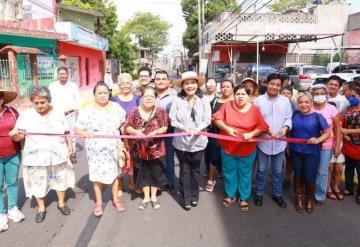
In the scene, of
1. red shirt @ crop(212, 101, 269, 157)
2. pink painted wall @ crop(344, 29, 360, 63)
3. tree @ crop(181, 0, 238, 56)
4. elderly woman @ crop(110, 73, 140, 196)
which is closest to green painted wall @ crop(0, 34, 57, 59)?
elderly woman @ crop(110, 73, 140, 196)

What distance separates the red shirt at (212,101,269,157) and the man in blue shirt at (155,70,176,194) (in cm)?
85

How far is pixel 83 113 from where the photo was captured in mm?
4168

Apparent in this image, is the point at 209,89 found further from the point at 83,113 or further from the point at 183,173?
the point at 83,113

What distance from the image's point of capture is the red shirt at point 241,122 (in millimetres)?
4168

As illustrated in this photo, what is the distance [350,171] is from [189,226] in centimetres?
240

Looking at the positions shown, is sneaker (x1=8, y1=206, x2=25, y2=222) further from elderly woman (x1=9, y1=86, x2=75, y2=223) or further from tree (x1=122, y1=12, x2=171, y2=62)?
tree (x1=122, y1=12, x2=171, y2=62)

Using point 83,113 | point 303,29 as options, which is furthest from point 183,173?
point 303,29

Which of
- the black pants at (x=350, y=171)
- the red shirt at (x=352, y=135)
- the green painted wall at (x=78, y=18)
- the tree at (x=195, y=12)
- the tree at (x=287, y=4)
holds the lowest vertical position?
the black pants at (x=350, y=171)

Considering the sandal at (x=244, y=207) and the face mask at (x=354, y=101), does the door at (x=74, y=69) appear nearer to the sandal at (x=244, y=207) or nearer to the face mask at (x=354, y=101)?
the sandal at (x=244, y=207)

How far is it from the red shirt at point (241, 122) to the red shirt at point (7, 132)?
2.36 meters

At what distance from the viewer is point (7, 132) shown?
3854mm

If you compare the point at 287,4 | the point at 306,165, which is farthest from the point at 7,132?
the point at 287,4

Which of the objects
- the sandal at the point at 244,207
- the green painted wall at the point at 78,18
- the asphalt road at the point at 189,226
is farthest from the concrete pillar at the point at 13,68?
the green painted wall at the point at 78,18

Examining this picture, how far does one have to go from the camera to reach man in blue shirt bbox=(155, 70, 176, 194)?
4.90m
